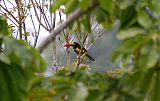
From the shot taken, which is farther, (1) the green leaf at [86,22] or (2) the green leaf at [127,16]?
(1) the green leaf at [86,22]

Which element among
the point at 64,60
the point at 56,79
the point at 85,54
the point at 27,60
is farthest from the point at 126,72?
the point at 64,60

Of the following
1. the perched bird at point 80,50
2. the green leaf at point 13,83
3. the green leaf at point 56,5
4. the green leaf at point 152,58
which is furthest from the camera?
the perched bird at point 80,50

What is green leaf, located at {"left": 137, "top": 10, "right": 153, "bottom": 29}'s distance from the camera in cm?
168

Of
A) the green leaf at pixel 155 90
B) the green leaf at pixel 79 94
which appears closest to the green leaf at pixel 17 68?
the green leaf at pixel 79 94

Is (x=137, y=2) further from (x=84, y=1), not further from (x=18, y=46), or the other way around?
(x=18, y=46)

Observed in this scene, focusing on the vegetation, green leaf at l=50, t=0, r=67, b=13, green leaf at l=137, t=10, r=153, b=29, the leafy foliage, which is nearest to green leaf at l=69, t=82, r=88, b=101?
the vegetation

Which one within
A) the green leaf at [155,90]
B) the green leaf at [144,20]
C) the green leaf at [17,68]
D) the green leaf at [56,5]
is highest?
the green leaf at [56,5]

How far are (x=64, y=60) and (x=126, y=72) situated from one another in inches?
203

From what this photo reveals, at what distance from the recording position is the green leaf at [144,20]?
1.68m

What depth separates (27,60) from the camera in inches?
64.5

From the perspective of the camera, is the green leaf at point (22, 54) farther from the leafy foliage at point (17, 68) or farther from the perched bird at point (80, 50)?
the perched bird at point (80, 50)

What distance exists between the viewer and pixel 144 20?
1.71 meters

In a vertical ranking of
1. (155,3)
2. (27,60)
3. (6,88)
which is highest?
(155,3)

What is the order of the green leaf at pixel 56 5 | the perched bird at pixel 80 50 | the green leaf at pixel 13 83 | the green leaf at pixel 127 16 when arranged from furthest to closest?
the perched bird at pixel 80 50, the green leaf at pixel 56 5, the green leaf at pixel 127 16, the green leaf at pixel 13 83
